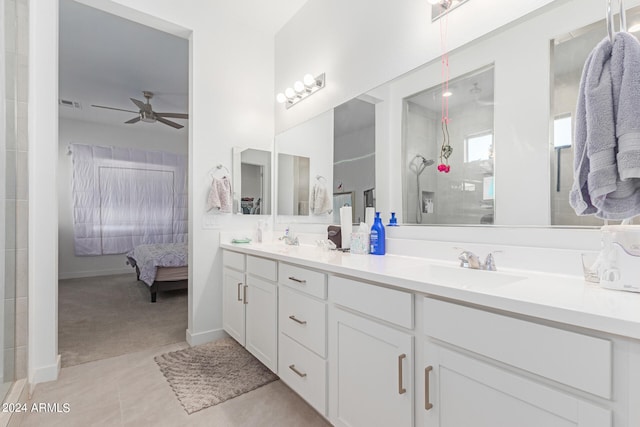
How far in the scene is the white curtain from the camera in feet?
17.2

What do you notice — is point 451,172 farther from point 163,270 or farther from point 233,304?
point 163,270

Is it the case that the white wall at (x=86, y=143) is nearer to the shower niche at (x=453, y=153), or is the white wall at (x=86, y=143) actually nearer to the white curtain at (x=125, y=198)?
the white curtain at (x=125, y=198)

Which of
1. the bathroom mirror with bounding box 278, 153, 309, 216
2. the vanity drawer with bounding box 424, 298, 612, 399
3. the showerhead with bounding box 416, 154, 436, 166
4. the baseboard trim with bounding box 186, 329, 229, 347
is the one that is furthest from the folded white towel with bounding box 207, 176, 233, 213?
the vanity drawer with bounding box 424, 298, 612, 399

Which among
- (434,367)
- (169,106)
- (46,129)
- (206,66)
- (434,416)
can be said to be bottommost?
(434,416)

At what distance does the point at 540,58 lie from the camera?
1.24 meters

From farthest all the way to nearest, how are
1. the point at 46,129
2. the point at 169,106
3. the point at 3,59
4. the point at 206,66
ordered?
1. the point at 169,106
2. the point at 206,66
3. the point at 46,129
4. the point at 3,59

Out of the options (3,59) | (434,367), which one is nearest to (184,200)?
(3,59)

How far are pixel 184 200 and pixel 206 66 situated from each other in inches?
161

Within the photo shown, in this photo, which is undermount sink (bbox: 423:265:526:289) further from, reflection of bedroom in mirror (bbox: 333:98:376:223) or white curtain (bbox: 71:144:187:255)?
white curtain (bbox: 71:144:187:255)

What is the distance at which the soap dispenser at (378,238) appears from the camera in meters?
1.80

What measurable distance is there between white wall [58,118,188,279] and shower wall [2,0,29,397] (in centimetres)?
398

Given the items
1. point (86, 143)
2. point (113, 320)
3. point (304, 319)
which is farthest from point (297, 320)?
point (86, 143)

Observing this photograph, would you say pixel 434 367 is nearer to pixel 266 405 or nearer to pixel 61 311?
pixel 266 405

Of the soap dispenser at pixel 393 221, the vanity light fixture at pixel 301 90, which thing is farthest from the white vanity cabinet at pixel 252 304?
the vanity light fixture at pixel 301 90
